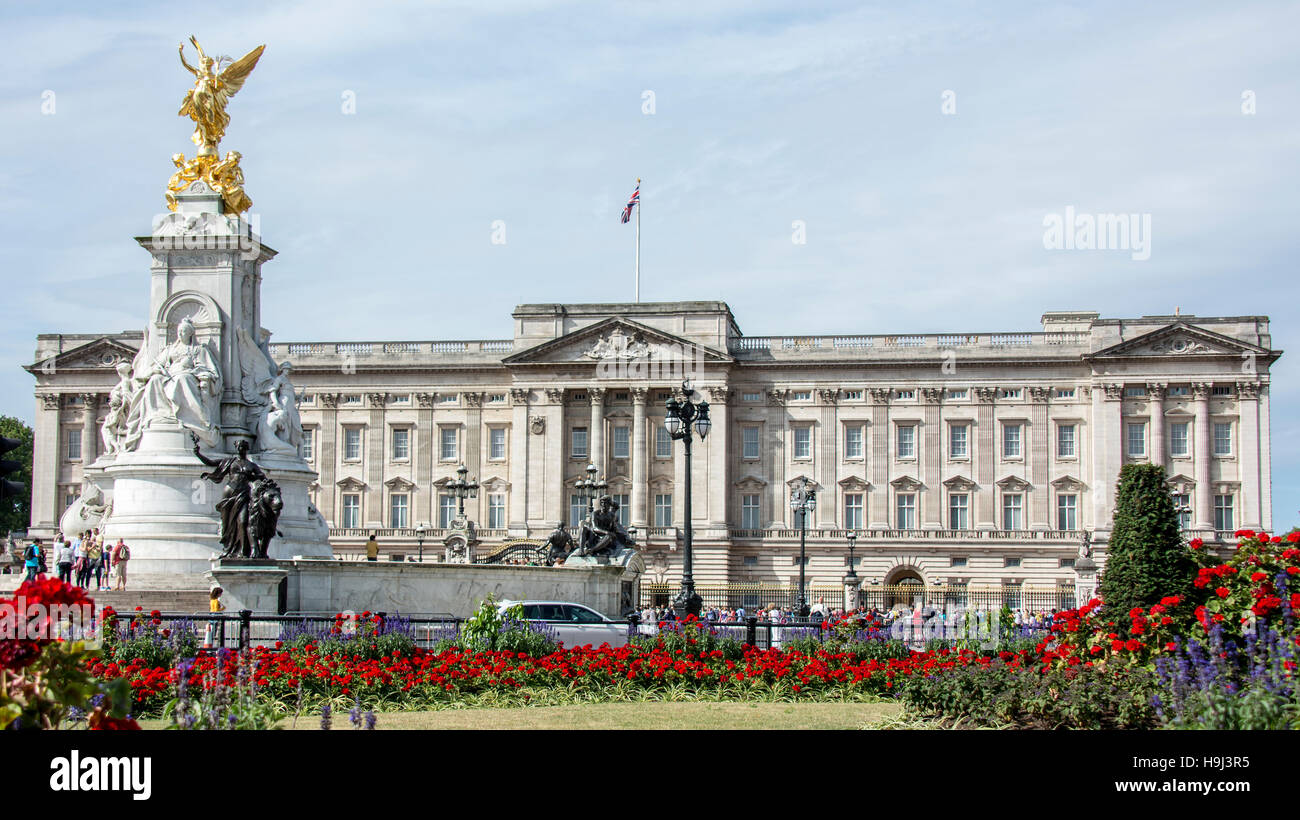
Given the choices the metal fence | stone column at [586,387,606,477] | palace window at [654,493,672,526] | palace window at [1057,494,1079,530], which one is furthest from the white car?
palace window at [1057,494,1079,530]

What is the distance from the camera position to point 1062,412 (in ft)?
241

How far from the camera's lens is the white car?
23.8m

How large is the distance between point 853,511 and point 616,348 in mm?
16023

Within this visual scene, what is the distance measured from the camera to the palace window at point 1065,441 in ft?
241

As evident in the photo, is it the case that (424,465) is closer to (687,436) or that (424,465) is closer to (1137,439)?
(1137,439)

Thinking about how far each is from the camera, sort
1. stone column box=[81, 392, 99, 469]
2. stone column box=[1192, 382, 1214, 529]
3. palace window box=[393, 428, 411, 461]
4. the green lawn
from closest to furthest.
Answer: the green lawn < stone column box=[1192, 382, 1214, 529] < stone column box=[81, 392, 99, 469] < palace window box=[393, 428, 411, 461]

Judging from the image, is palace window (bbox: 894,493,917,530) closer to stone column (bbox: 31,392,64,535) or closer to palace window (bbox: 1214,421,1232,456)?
palace window (bbox: 1214,421,1232,456)

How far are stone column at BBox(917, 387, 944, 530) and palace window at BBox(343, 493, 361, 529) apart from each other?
3229 centimetres

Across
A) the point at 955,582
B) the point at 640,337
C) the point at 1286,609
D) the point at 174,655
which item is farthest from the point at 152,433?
the point at 955,582

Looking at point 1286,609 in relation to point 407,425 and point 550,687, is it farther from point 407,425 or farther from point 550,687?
point 407,425

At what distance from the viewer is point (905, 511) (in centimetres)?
A: 7438

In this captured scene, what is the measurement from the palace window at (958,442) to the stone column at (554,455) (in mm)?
21656

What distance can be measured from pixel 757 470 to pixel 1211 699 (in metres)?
66.7

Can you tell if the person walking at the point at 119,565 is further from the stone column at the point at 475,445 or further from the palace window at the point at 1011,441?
the palace window at the point at 1011,441
